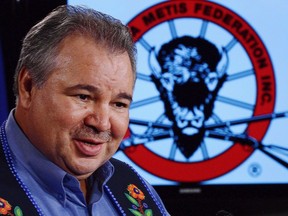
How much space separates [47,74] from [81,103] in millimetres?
74

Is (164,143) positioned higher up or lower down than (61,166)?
lower down

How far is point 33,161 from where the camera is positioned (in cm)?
113

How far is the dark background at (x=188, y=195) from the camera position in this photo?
205 cm

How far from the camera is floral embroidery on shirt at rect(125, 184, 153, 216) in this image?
1.28 metres

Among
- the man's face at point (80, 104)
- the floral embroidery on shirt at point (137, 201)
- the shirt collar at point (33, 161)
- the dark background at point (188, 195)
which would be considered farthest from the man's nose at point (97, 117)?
the dark background at point (188, 195)

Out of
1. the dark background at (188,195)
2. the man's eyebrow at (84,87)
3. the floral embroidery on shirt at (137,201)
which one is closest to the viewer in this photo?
the man's eyebrow at (84,87)

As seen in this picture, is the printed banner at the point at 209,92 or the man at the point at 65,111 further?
the printed banner at the point at 209,92

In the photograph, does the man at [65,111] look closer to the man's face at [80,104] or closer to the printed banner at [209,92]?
the man's face at [80,104]

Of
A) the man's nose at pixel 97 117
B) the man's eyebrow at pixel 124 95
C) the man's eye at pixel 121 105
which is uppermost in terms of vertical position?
the man's eyebrow at pixel 124 95

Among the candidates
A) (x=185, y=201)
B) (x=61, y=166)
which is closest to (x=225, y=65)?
(x=185, y=201)

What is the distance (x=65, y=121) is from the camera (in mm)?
1064

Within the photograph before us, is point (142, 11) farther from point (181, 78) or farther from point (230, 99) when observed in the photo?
point (230, 99)

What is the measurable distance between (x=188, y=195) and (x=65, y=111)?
3.77ft

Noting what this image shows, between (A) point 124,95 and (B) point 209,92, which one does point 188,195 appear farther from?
(A) point 124,95
